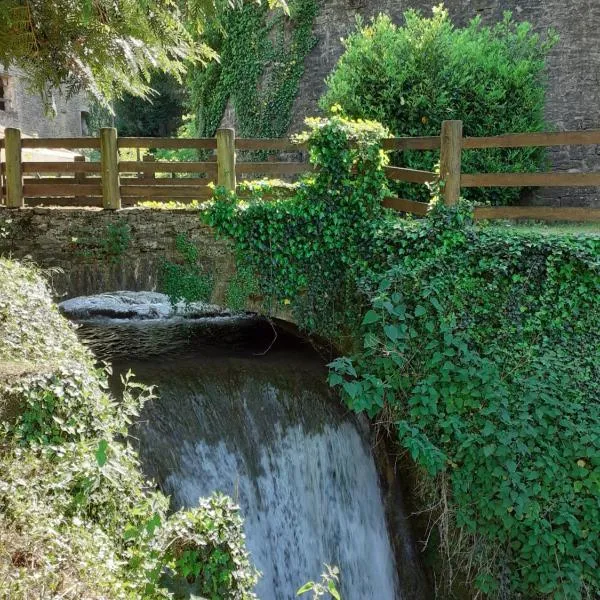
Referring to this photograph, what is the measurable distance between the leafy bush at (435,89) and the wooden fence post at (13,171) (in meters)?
4.47

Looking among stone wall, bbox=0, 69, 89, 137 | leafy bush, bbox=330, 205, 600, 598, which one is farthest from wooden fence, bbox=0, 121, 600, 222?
stone wall, bbox=0, 69, 89, 137

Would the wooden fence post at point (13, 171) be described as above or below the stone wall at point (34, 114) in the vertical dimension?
below

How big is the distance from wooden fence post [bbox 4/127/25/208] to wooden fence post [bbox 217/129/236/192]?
2308 millimetres

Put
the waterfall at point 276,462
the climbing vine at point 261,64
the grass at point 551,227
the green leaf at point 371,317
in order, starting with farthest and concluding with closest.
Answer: the climbing vine at point 261,64 → the grass at point 551,227 → the green leaf at point 371,317 → the waterfall at point 276,462

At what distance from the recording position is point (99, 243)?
7648 mm

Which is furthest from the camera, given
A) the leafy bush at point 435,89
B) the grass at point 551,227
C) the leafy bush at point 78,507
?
the leafy bush at point 435,89

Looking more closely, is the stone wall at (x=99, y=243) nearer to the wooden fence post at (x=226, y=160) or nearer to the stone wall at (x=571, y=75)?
the wooden fence post at (x=226, y=160)

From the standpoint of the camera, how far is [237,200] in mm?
7625

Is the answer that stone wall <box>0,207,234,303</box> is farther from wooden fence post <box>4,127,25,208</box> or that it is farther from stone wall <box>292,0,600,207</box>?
stone wall <box>292,0,600,207</box>

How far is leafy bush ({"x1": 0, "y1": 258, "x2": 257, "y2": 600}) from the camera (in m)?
3.67

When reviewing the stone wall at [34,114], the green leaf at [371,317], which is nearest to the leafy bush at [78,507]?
the green leaf at [371,317]

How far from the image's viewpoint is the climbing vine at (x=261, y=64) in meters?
13.2

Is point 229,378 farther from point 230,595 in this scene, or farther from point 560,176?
point 560,176

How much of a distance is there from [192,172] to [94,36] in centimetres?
174
